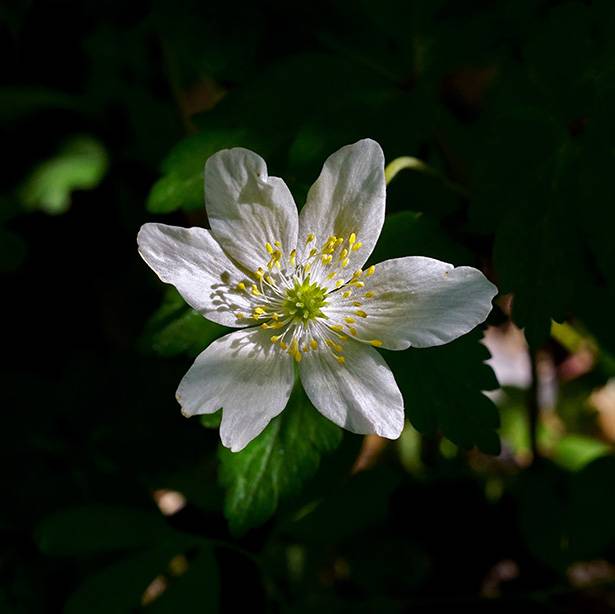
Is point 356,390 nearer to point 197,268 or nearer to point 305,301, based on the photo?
point 305,301

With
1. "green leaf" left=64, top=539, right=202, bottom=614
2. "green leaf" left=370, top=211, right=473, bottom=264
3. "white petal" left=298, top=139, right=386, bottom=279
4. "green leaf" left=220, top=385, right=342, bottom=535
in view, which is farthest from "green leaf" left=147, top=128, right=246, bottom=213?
"green leaf" left=64, top=539, right=202, bottom=614

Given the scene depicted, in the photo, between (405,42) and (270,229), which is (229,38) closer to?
(405,42)

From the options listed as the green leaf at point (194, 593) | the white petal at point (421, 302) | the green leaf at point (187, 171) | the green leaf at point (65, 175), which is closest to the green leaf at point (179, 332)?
the green leaf at point (187, 171)

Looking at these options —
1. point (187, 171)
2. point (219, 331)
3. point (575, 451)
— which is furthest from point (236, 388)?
point (575, 451)

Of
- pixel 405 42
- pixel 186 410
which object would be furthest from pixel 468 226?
pixel 186 410

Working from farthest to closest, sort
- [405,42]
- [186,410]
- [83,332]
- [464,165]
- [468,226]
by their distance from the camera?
[83,332]
[464,165]
[405,42]
[468,226]
[186,410]

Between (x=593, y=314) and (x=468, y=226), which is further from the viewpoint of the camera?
(x=593, y=314)

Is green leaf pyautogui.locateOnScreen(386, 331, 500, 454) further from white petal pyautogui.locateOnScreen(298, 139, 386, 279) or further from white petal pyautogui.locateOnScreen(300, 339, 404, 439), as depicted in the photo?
white petal pyautogui.locateOnScreen(298, 139, 386, 279)
